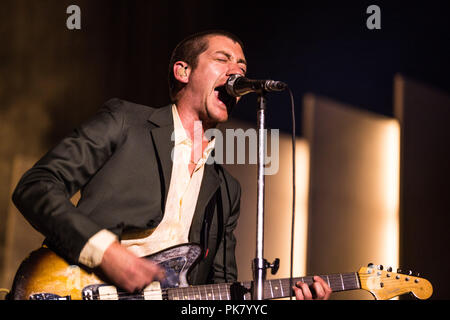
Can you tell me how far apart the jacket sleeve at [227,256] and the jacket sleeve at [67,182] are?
33.7 inches

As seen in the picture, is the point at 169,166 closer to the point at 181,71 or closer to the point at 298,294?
the point at 181,71

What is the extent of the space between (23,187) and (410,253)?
238 cm

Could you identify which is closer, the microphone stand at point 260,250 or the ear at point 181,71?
the microphone stand at point 260,250

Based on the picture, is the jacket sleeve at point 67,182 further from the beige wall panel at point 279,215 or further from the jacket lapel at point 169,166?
the beige wall panel at point 279,215

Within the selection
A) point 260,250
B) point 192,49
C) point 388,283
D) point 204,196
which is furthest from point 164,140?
point 388,283

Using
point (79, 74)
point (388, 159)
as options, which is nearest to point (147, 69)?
point (79, 74)

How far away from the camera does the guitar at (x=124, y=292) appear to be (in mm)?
1738

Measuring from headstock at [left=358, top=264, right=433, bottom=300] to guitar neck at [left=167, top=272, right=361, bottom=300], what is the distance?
0.09 metres

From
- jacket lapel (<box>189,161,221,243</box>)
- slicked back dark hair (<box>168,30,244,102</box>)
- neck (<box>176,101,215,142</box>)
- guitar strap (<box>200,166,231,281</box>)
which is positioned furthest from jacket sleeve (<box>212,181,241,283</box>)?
slicked back dark hair (<box>168,30,244,102</box>)

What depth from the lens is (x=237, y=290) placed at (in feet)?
6.51

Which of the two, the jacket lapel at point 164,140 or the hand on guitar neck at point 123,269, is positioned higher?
the jacket lapel at point 164,140

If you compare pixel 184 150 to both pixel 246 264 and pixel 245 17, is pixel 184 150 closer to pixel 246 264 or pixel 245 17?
Result: pixel 246 264

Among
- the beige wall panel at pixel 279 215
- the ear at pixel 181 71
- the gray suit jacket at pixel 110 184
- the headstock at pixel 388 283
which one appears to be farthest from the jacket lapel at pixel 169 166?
the beige wall panel at pixel 279 215

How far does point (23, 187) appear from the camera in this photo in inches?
72.7
